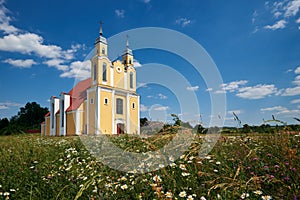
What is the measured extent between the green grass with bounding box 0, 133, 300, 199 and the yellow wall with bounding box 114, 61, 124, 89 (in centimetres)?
2656

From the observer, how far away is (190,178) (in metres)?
2.91

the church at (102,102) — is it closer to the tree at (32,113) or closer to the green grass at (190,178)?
the green grass at (190,178)

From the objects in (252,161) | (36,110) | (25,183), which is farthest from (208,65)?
(36,110)

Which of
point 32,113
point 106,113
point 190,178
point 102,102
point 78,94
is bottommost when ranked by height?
point 190,178

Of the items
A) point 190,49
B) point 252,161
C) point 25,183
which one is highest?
point 190,49

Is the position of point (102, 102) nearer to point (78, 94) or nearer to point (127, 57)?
point (78, 94)

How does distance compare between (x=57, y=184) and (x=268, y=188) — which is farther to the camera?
(x=57, y=184)

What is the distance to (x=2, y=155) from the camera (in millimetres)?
5840

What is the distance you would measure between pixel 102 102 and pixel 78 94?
719 cm

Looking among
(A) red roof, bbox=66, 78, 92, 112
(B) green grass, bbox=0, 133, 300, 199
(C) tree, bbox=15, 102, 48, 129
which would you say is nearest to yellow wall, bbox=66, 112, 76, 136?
(A) red roof, bbox=66, 78, 92, 112

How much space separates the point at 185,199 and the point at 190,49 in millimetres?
4582

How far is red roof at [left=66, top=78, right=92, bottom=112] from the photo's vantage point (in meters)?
30.3

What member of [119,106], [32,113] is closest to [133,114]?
[119,106]

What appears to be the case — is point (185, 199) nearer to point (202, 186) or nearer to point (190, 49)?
point (202, 186)
